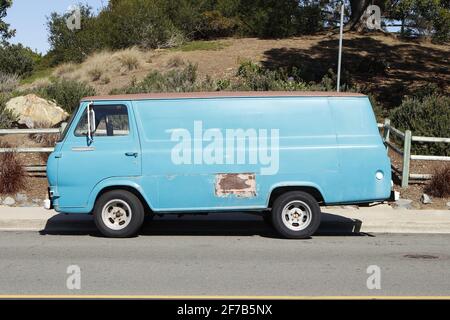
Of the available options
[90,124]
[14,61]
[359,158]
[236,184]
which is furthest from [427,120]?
[14,61]

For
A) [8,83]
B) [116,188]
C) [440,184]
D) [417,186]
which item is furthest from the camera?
[8,83]

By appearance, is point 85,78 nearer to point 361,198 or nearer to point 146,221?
point 146,221

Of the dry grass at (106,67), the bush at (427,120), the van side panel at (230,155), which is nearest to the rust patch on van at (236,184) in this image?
the van side panel at (230,155)

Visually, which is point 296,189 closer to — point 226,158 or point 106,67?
point 226,158

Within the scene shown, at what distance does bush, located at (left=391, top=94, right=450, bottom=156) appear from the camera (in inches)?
651

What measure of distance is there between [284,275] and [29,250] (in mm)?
3844

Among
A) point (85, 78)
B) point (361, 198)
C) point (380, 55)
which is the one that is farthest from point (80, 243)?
point (380, 55)

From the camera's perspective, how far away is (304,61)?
28516mm

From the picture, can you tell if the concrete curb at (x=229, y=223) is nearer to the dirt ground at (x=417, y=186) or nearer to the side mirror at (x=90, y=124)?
the dirt ground at (x=417, y=186)

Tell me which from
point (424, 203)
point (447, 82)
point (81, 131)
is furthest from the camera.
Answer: point (447, 82)

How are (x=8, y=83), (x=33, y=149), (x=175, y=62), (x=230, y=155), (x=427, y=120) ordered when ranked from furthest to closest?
(x=175, y=62) → (x=8, y=83) → (x=427, y=120) → (x=33, y=149) → (x=230, y=155)

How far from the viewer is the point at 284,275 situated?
312 inches

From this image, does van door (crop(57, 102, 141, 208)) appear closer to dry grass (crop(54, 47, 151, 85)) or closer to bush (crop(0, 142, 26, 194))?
bush (crop(0, 142, 26, 194))

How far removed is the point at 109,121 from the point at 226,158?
1952 mm
